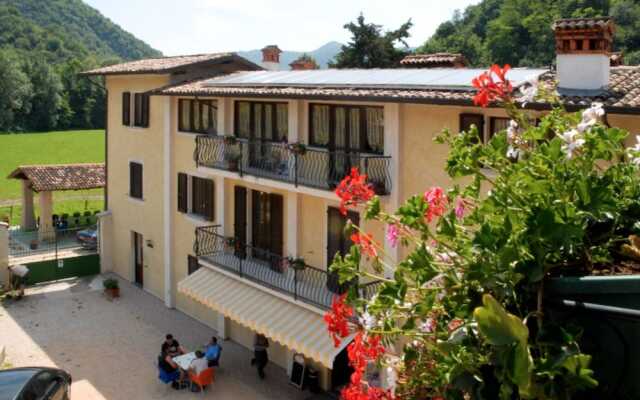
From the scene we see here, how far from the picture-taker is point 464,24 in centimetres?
10288

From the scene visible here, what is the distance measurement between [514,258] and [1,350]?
65.7 feet

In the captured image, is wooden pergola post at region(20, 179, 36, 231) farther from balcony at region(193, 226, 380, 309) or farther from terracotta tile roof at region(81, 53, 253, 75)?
balcony at region(193, 226, 380, 309)

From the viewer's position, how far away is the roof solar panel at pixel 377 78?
616 inches

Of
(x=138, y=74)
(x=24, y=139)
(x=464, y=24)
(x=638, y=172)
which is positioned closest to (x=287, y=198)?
(x=138, y=74)

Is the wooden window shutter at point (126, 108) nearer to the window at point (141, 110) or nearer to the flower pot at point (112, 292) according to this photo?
the window at point (141, 110)

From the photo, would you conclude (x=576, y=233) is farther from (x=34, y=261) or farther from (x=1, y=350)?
(x=34, y=261)

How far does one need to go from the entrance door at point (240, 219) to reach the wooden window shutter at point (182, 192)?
3602mm

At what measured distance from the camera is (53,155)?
7844 cm

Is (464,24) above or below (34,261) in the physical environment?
above

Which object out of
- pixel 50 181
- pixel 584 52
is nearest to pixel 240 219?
pixel 584 52

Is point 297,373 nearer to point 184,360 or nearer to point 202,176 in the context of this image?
point 184,360

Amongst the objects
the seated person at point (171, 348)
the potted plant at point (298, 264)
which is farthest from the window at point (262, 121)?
the seated person at point (171, 348)

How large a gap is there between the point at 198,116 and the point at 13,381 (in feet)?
43.0

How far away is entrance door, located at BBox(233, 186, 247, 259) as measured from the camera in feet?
71.9
